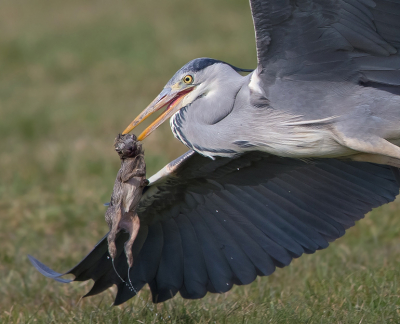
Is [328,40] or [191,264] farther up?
[328,40]

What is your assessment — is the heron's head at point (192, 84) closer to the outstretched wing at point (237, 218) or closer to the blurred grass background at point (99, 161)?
the outstretched wing at point (237, 218)

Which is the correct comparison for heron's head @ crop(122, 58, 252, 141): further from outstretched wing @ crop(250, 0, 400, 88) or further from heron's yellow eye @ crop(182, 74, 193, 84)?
outstretched wing @ crop(250, 0, 400, 88)

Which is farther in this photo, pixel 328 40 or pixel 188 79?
pixel 188 79

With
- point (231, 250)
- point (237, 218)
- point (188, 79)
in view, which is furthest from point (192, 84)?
point (231, 250)

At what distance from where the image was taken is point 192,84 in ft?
13.5

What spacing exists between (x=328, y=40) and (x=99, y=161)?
451 centimetres

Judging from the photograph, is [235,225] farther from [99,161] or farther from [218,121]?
[99,161]

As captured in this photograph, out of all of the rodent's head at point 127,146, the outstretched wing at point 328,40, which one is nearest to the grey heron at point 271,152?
the outstretched wing at point 328,40

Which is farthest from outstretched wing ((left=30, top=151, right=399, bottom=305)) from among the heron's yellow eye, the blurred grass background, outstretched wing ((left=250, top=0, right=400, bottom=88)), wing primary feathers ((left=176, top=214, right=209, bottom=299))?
outstretched wing ((left=250, top=0, right=400, bottom=88))

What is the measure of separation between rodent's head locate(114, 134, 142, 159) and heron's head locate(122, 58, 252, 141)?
266 millimetres

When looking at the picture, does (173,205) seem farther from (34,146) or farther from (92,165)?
(34,146)

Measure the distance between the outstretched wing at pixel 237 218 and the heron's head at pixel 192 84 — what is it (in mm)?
438

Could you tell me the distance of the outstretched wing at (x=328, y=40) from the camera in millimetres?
3621

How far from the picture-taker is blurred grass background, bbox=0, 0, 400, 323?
430cm
